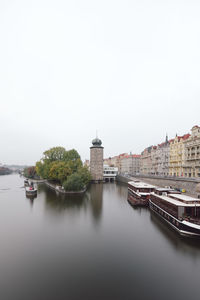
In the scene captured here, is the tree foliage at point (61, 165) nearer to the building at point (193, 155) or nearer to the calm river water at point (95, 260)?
the calm river water at point (95, 260)

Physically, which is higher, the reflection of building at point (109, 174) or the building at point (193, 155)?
the building at point (193, 155)

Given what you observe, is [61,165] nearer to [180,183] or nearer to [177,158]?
[180,183]

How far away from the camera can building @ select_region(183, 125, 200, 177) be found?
45.7 meters

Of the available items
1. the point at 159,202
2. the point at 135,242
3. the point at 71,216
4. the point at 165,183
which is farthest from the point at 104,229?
the point at 165,183

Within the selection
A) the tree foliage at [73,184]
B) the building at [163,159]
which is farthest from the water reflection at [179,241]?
the building at [163,159]

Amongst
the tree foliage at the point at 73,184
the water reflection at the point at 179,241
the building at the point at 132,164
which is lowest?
Result: the water reflection at the point at 179,241

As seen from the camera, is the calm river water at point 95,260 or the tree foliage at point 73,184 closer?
the calm river water at point 95,260

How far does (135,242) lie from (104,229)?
5211 mm

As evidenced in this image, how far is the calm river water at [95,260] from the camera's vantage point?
→ 10188 millimetres

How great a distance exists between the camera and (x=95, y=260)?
44.4ft

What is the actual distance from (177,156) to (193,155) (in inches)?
318

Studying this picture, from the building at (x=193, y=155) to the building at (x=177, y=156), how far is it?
179cm

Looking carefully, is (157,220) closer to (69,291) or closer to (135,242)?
(135,242)

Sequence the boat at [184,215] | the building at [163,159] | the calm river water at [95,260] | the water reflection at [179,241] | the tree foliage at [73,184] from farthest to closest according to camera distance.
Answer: the building at [163,159] < the tree foliage at [73,184] < the boat at [184,215] < the water reflection at [179,241] < the calm river water at [95,260]
